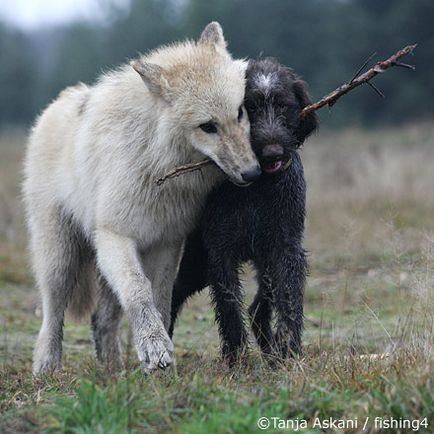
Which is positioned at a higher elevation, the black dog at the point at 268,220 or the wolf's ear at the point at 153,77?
the wolf's ear at the point at 153,77

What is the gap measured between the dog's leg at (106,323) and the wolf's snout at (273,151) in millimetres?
2246

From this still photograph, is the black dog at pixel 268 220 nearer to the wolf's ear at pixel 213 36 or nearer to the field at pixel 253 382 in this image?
the field at pixel 253 382

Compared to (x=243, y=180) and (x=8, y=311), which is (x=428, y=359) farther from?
(x=8, y=311)

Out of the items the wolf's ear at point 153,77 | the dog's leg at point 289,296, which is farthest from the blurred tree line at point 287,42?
the dog's leg at point 289,296

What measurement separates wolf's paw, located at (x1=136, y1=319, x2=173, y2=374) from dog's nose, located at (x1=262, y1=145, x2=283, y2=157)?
1207mm

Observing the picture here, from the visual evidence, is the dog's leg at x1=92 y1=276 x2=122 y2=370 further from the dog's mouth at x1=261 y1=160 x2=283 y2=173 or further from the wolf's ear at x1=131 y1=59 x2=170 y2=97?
the dog's mouth at x1=261 y1=160 x2=283 y2=173

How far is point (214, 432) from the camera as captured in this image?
3.85 metres

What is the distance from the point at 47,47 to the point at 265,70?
11053 centimetres

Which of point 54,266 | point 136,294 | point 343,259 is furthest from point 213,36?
point 343,259

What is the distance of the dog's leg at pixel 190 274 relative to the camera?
613 centimetres

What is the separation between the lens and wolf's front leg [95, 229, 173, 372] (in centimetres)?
510

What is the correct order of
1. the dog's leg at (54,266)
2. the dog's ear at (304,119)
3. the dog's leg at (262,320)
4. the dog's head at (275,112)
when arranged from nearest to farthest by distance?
the dog's head at (275,112) < the dog's ear at (304,119) < the dog's leg at (262,320) < the dog's leg at (54,266)

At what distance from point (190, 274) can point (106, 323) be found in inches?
39.3

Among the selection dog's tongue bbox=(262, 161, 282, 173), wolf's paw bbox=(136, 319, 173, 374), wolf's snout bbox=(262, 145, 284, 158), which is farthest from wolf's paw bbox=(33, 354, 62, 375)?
wolf's snout bbox=(262, 145, 284, 158)
